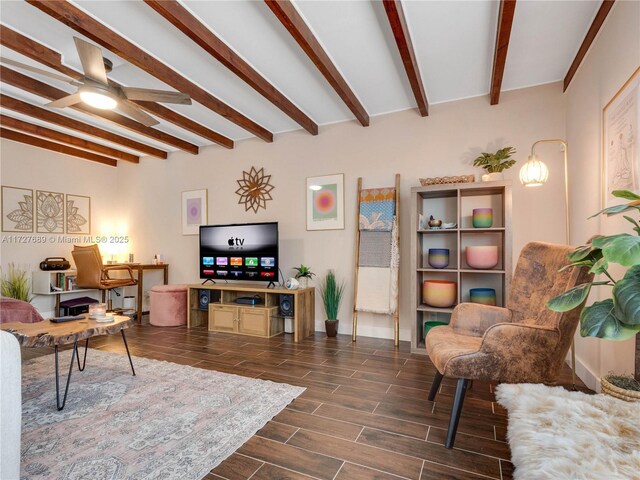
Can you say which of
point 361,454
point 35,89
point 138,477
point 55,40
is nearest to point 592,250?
point 361,454

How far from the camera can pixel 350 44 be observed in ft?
8.62

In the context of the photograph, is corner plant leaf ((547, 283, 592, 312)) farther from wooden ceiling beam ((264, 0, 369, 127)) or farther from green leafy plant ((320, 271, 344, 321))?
green leafy plant ((320, 271, 344, 321))

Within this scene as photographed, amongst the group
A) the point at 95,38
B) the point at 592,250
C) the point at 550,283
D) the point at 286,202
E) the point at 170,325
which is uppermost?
the point at 95,38

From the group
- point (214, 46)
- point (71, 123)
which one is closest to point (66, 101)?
point (214, 46)

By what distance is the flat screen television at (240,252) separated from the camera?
4.20 meters

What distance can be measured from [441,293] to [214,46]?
288cm

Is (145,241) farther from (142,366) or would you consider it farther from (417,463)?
(417,463)

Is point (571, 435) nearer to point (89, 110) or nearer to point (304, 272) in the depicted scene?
point (304, 272)

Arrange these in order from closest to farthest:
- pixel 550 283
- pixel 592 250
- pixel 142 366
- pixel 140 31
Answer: pixel 592 250 < pixel 550 283 < pixel 140 31 < pixel 142 366

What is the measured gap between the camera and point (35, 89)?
10.4 feet

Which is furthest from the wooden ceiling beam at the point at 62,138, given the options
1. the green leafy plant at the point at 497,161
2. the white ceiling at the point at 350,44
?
the green leafy plant at the point at 497,161

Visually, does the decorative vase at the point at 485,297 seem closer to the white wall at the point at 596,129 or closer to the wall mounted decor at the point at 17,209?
the white wall at the point at 596,129

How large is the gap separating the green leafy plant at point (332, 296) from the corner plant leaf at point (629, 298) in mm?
2925

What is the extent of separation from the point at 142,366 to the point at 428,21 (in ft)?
11.7
